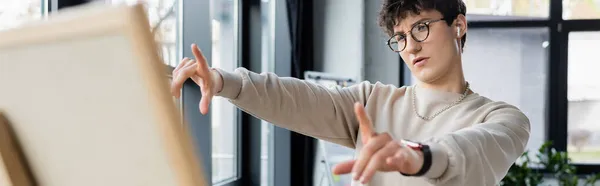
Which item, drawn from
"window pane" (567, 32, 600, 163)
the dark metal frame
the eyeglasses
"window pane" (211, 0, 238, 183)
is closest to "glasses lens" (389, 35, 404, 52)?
the eyeglasses

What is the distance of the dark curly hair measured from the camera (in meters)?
1.15

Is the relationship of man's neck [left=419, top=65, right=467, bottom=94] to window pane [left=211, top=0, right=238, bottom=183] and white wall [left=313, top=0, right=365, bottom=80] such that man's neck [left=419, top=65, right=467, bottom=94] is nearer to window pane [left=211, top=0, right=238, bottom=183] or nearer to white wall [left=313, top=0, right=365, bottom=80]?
window pane [left=211, top=0, right=238, bottom=183]

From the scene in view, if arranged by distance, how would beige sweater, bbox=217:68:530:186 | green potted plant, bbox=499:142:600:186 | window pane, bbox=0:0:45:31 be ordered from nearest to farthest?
beige sweater, bbox=217:68:530:186
window pane, bbox=0:0:45:31
green potted plant, bbox=499:142:600:186

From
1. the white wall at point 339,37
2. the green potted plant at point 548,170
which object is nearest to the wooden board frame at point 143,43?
the green potted plant at point 548,170

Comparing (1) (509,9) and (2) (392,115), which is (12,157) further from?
(1) (509,9)

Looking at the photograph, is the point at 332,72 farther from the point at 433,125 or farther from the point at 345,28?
the point at 433,125

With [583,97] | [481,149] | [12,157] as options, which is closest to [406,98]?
[481,149]

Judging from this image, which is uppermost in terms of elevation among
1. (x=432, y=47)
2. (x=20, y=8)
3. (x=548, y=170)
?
(x=20, y=8)

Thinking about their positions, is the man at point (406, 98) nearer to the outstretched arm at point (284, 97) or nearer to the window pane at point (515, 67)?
the outstretched arm at point (284, 97)

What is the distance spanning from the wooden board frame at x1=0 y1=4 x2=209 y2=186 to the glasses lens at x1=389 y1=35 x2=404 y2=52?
0.82m

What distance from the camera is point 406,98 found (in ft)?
3.97

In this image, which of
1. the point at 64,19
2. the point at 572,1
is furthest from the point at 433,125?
the point at 572,1

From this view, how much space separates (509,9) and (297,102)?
3874mm

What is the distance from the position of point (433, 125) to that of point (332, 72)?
10.4 feet
